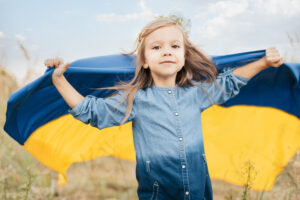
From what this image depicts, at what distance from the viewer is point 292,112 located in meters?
2.26

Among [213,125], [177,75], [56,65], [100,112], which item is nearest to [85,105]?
[100,112]

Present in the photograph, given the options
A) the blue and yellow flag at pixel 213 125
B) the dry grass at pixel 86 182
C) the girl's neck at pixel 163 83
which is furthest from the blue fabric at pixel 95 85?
the dry grass at pixel 86 182

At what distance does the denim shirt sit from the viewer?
1.60 meters

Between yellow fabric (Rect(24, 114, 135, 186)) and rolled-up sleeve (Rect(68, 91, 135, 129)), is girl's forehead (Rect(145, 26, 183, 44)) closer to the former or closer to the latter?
rolled-up sleeve (Rect(68, 91, 135, 129))

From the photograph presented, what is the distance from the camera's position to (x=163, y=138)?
1621mm

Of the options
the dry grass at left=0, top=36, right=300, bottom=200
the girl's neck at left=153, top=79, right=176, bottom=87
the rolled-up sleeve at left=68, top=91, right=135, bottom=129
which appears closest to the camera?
the rolled-up sleeve at left=68, top=91, right=135, bottom=129

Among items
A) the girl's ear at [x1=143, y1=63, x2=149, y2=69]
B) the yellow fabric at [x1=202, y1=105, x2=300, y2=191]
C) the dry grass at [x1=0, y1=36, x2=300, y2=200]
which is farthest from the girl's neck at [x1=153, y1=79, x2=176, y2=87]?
the dry grass at [x1=0, y1=36, x2=300, y2=200]

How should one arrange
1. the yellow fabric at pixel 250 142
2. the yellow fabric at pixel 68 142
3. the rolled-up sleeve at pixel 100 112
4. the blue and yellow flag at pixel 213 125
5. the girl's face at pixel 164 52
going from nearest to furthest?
the rolled-up sleeve at pixel 100 112, the girl's face at pixel 164 52, the blue and yellow flag at pixel 213 125, the yellow fabric at pixel 68 142, the yellow fabric at pixel 250 142

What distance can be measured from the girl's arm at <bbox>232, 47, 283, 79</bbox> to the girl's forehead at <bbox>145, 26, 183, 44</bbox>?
0.52 metres

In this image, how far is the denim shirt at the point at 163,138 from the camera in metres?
1.60

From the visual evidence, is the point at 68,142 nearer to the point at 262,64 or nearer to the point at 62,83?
the point at 62,83

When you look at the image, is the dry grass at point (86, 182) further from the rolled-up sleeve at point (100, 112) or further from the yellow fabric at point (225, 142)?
the rolled-up sleeve at point (100, 112)

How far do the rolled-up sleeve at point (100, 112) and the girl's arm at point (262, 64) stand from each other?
33.0 inches

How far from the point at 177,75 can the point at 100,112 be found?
2.17 feet
